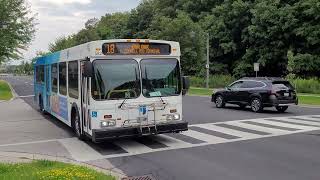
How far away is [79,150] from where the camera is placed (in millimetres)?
12516

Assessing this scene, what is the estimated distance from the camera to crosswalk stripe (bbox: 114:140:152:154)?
40.0 ft

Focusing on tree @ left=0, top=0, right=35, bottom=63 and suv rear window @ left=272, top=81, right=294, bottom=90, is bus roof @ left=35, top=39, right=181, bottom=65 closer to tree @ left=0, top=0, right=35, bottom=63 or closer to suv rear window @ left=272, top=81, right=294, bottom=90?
suv rear window @ left=272, top=81, right=294, bottom=90

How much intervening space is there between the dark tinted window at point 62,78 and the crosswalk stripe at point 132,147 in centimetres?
324

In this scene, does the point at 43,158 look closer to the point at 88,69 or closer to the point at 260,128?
the point at 88,69

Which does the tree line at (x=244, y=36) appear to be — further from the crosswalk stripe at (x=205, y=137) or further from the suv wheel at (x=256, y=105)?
the crosswalk stripe at (x=205, y=137)

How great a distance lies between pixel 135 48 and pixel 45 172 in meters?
5.21

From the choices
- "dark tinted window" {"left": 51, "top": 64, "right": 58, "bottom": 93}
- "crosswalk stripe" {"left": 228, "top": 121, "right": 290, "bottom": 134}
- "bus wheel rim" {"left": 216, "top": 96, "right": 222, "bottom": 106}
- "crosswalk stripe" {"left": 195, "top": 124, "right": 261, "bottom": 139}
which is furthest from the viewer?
"bus wheel rim" {"left": 216, "top": 96, "right": 222, "bottom": 106}

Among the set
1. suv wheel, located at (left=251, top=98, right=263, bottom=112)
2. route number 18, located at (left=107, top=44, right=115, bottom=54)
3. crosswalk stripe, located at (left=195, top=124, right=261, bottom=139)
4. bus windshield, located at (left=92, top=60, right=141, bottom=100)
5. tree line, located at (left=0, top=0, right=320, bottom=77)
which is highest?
tree line, located at (left=0, top=0, right=320, bottom=77)

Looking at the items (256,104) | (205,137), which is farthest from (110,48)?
(256,104)

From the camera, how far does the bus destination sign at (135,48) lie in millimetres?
12521

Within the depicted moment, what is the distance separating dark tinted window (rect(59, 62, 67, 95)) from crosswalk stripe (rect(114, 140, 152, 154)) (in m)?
3.24

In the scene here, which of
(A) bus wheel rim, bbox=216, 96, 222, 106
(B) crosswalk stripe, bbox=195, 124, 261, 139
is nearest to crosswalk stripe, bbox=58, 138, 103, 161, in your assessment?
(B) crosswalk stripe, bbox=195, 124, 261, 139

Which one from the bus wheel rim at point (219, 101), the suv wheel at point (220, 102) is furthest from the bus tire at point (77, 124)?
the bus wheel rim at point (219, 101)

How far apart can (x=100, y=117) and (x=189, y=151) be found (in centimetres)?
237
